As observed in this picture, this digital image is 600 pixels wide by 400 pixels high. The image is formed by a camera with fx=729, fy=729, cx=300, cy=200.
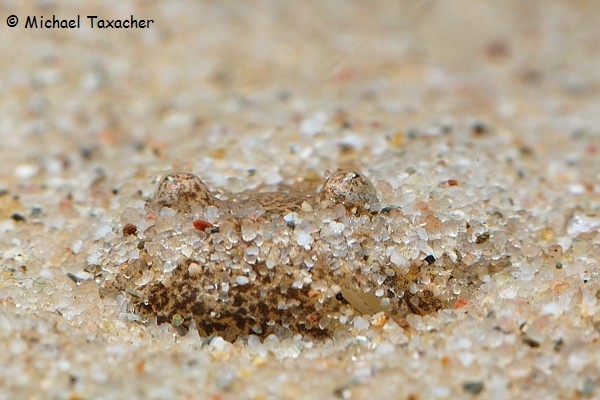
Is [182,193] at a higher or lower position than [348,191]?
lower

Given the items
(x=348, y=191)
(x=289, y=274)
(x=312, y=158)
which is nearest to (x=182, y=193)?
(x=289, y=274)

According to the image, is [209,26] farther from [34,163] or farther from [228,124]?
[34,163]

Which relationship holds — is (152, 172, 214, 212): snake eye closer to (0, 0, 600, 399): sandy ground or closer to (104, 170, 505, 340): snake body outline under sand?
(104, 170, 505, 340): snake body outline under sand

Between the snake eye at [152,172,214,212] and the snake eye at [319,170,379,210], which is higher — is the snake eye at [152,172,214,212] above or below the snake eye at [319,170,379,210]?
below

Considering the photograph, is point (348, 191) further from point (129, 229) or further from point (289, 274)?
point (129, 229)

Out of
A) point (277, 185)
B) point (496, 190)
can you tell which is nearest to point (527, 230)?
point (496, 190)

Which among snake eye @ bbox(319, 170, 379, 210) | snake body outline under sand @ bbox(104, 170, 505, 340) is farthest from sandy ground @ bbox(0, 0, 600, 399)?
snake eye @ bbox(319, 170, 379, 210)
